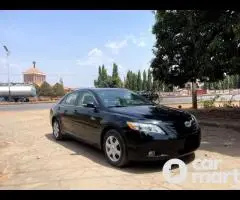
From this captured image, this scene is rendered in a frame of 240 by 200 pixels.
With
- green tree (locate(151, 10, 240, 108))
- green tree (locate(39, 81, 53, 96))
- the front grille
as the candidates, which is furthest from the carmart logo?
green tree (locate(39, 81, 53, 96))

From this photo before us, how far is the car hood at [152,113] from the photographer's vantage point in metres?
6.07

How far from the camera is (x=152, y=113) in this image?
6340 mm

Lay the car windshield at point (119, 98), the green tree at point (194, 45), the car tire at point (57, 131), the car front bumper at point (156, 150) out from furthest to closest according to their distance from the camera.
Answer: the green tree at point (194, 45) → the car tire at point (57, 131) → the car windshield at point (119, 98) → the car front bumper at point (156, 150)

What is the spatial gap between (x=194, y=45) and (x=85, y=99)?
724cm

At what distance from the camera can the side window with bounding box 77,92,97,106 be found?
737 centimetres

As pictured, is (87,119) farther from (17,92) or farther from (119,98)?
(17,92)

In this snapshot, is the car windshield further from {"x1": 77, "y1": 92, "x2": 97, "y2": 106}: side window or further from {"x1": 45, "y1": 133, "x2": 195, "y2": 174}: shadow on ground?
{"x1": 45, "y1": 133, "x2": 195, "y2": 174}: shadow on ground

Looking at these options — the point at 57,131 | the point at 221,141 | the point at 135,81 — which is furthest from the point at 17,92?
the point at 221,141

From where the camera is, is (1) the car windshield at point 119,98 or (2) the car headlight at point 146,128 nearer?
(2) the car headlight at point 146,128

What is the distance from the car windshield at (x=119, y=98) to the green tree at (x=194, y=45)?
3766 millimetres

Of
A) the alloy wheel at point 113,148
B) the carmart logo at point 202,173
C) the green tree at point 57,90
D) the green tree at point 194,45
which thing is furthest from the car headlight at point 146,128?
the green tree at point 57,90

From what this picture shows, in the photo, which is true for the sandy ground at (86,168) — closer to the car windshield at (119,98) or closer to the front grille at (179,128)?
the front grille at (179,128)
